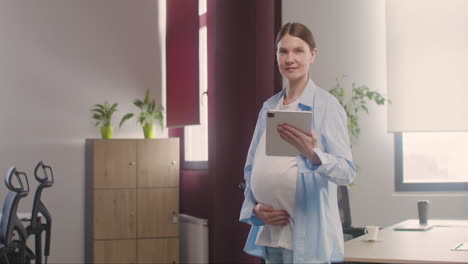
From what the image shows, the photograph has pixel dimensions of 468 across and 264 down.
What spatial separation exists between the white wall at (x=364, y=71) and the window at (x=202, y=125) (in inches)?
43.5

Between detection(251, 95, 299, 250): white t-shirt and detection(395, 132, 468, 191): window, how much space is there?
3.92 metres

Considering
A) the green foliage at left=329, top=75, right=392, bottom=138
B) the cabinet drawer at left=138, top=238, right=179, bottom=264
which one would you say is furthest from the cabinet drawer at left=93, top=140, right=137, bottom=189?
the green foliage at left=329, top=75, right=392, bottom=138

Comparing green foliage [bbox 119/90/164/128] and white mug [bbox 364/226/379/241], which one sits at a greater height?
green foliage [bbox 119/90/164/128]

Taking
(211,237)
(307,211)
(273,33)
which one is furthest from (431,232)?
(211,237)

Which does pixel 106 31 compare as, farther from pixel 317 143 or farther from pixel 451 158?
pixel 317 143

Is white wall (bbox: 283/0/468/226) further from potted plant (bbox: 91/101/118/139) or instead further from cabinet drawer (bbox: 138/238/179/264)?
potted plant (bbox: 91/101/118/139)

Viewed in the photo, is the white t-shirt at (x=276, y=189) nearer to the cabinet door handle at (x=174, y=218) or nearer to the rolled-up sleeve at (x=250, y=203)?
the rolled-up sleeve at (x=250, y=203)

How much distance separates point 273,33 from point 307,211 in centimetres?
371

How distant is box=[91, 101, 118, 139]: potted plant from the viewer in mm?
6781

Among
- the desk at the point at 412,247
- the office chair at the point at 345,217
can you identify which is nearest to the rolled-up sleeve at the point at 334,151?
the desk at the point at 412,247

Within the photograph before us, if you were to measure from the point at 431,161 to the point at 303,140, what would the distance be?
413 cm

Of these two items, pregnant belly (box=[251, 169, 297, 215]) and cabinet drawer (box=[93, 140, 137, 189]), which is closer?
pregnant belly (box=[251, 169, 297, 215])

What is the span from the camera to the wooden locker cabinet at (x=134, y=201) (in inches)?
257

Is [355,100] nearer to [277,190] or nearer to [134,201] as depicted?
[134,201]
